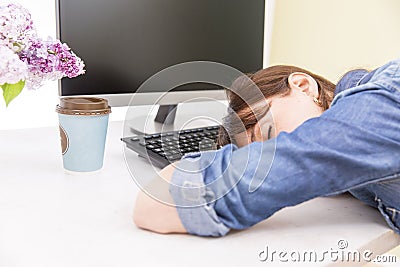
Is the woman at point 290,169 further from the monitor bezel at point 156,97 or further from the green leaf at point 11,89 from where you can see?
the monitor bezel at point 156,97

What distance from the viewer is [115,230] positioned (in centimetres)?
56

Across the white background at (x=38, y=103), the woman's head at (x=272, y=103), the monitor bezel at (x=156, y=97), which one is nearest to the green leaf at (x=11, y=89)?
the monitor bezel at (x=156, y=97)

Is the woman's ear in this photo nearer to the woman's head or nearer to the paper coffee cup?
the woman's head

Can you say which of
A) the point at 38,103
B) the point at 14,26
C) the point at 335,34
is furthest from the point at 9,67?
the point at 335,34

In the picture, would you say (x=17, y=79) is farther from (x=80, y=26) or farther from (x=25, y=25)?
(x=80, y=26)

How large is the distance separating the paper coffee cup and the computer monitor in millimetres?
132

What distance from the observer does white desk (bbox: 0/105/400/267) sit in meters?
0.50

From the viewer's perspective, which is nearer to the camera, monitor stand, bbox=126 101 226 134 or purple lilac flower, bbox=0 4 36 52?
purple lilac flower, bbox=0 4 36 52

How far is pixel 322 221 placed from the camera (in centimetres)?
62

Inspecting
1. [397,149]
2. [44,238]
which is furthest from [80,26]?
[397,149]

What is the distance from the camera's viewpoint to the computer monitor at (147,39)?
883 millimetres

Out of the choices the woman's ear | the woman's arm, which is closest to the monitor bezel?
the woman's ear

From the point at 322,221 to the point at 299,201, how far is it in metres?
0.08

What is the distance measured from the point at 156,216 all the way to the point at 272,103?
0.29 metres
